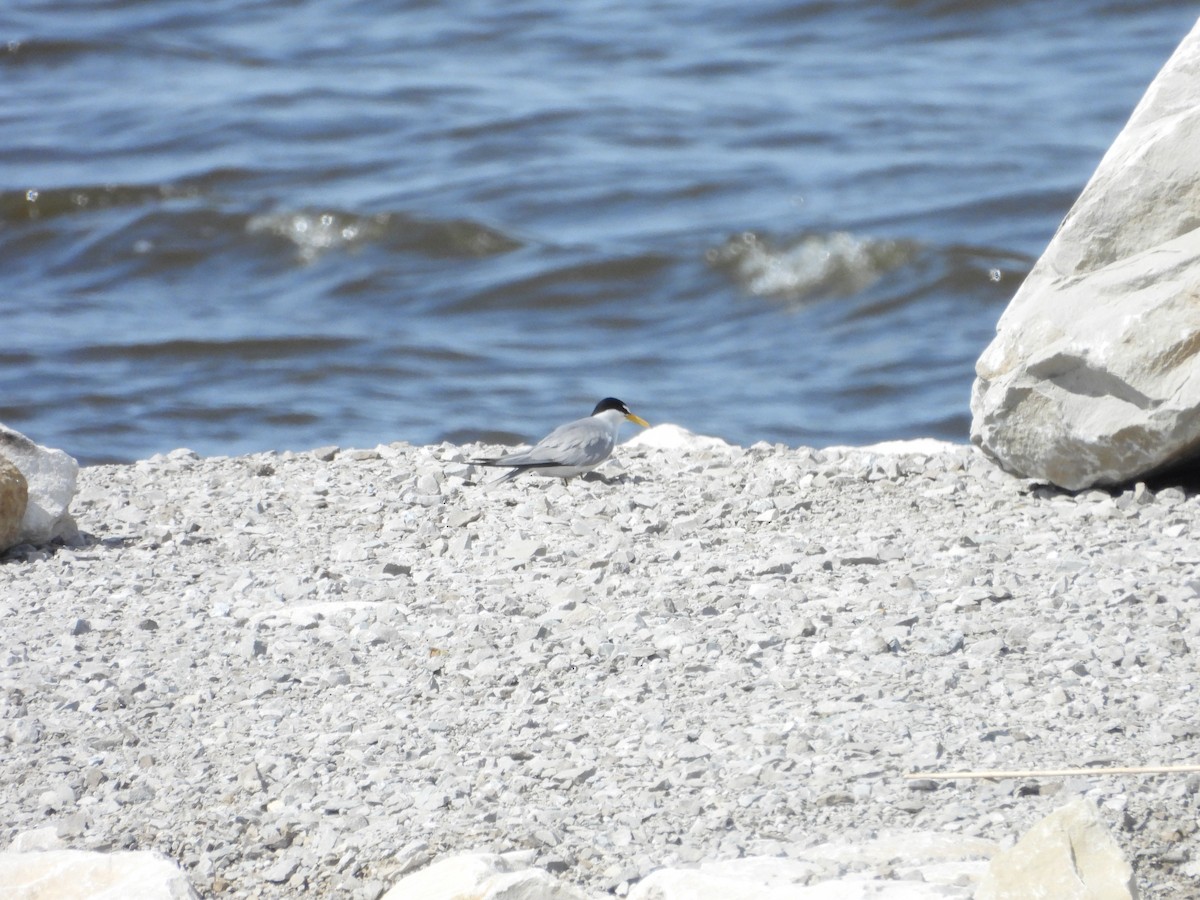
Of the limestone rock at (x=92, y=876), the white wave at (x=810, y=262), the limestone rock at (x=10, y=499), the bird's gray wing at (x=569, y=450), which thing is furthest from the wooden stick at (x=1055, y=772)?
the white wave at (x=810, y=262)

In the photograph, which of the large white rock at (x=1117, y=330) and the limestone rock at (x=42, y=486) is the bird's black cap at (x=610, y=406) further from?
the limestone rock at (x=42, y=486)

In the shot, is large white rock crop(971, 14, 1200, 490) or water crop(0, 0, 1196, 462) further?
water crop(0, 0, 1196, 462)

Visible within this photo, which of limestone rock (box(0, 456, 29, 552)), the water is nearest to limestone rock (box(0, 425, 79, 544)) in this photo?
limestone rock (box(0, 456, 29, 552))

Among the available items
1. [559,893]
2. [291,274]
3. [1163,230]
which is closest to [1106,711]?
[559,893]

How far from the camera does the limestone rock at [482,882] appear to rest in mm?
2941

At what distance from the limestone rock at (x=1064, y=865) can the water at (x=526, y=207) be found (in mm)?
7161

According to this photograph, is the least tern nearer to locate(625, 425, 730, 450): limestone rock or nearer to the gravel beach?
the gravel beach

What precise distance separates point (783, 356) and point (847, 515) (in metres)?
6.59

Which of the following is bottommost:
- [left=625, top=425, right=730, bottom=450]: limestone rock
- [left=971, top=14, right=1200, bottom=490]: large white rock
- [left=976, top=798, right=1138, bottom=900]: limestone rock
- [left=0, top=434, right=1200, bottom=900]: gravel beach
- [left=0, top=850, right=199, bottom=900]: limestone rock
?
[left=625, top=425, right=730, bottom=450]: limestone rock

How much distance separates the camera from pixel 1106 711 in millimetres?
3588

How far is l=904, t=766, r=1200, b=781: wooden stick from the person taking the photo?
3309mm

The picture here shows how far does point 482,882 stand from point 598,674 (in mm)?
1053

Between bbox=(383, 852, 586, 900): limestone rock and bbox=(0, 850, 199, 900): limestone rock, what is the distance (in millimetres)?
478

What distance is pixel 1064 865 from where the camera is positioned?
9.11 feet
